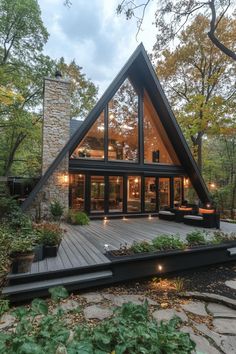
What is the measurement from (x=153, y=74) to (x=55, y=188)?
6318 millimetres

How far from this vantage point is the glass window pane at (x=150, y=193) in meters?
10.3

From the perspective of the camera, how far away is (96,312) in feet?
9.37

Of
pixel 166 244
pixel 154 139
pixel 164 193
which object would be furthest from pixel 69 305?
pixel 154 139

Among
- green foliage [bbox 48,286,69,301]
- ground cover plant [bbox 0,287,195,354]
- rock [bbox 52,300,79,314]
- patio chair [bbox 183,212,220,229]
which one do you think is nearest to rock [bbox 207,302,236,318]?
ground cover plant [bbox 0,287,195,354]

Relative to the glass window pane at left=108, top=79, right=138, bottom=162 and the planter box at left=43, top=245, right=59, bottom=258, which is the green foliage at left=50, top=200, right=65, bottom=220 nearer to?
the glass window pane at left=108, top=79, right=138, bottom=162

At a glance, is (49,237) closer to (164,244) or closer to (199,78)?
(164,244)

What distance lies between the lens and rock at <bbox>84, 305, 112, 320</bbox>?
108 inches

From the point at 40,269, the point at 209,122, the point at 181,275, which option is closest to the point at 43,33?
the point at 209,122

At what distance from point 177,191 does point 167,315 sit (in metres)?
8.60

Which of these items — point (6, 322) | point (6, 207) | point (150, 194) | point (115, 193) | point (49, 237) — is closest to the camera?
point (6, 322)

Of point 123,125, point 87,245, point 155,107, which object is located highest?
point 155,107

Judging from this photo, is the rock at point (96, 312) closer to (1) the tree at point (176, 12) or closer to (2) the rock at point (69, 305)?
(2) the rock at point (69, 305)

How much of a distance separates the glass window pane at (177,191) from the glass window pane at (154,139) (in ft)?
4.27

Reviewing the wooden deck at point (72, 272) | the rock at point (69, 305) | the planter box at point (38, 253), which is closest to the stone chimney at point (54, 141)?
the wooden deck at point (72, 272)
